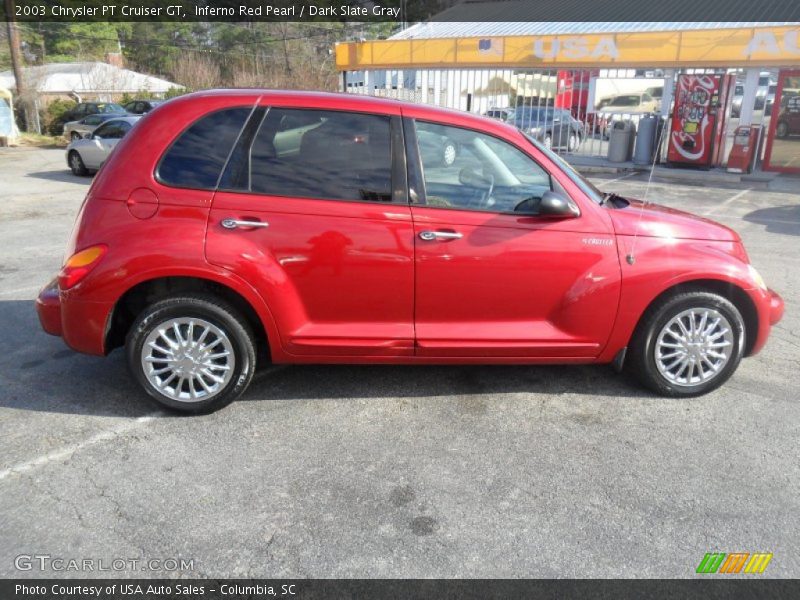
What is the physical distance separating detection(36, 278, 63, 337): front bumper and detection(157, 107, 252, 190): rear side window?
1.01 m

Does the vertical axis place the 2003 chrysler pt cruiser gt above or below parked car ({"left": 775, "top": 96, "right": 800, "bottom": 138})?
below

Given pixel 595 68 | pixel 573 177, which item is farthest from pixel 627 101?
pixel 573 177

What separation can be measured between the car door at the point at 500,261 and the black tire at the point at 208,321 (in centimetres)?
104

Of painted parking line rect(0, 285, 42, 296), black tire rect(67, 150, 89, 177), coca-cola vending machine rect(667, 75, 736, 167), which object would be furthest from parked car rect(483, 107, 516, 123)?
painted parking line rect(0, 285, 42, 296)

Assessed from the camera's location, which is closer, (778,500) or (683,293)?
(778,500)

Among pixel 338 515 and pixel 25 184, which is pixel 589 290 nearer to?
pixel 338 515

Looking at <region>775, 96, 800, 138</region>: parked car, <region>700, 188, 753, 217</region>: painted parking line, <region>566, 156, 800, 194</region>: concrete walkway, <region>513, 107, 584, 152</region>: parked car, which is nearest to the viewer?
<region>700, 188, 753, 217</region>: painted parking line

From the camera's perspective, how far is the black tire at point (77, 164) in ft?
53.4

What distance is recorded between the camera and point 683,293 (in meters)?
4.06

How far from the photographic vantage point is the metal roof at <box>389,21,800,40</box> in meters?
23.2

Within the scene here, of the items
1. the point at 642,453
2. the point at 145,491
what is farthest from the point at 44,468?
the point at 642,453

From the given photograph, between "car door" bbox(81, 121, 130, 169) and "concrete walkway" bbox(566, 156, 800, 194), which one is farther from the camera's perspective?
"car door" bbox(81, 121, 130, 169)

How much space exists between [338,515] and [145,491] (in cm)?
98

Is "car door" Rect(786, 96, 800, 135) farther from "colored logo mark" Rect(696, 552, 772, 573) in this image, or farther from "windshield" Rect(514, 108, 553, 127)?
"colored logo mark" Rect(696, 552, 772, 573)
